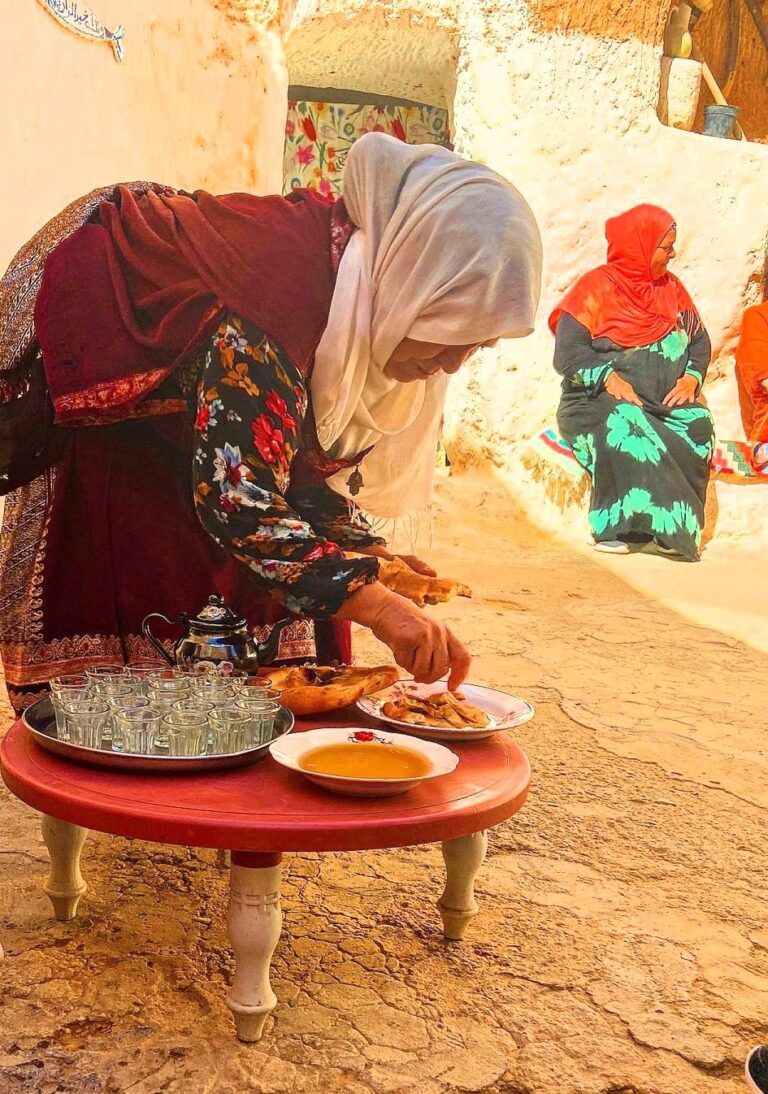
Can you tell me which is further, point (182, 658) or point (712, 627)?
point (712, 627)

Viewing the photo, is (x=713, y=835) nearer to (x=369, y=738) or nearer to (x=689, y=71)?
(x=369, y=738)

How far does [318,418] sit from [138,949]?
33.8 inches

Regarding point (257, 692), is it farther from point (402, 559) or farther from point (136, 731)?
point (402, 559)

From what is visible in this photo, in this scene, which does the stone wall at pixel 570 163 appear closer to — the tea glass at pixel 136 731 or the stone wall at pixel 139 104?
the stone wall at pixel 139 104

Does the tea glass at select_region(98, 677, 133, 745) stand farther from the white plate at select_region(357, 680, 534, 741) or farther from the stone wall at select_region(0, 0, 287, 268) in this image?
the stone wall at select_region(0, 0, 287, 268)

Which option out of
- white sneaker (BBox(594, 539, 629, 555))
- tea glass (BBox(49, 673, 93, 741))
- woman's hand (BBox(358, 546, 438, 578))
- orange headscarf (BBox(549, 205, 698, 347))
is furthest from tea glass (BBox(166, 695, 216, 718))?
orange headscarf (BBox(549, 205, 698, 347))

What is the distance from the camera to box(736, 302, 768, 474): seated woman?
6039 millimetres

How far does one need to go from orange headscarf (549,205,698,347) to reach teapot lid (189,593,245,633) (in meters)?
4.58

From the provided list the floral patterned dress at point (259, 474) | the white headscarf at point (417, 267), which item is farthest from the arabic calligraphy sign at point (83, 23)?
the floral patterned dress at point (259, 474)

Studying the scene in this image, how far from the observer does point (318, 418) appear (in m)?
1.73

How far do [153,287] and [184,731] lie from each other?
29.3 inches

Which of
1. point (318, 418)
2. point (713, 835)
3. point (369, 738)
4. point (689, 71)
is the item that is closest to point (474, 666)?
point (713, 835)

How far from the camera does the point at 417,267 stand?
5.25 feet

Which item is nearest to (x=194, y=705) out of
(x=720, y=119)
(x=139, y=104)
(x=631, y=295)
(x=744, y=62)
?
(x=139, y=104)
